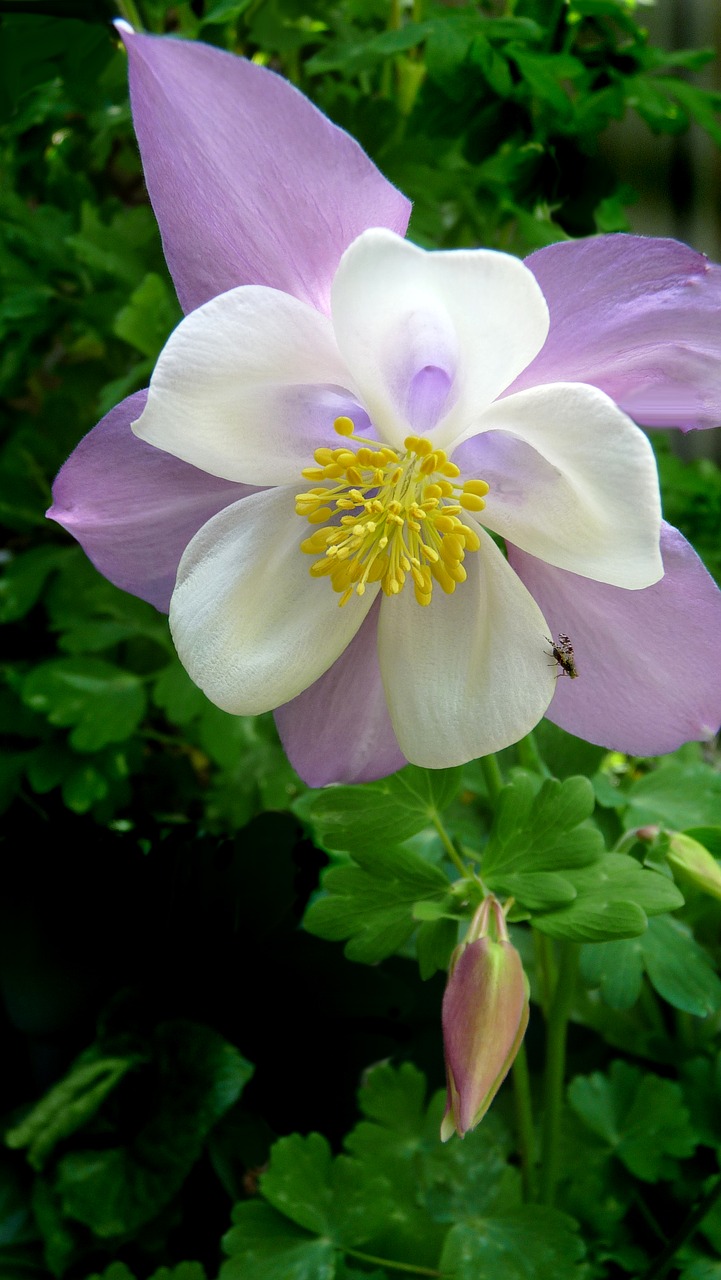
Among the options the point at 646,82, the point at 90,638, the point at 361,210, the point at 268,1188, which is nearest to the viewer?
the point at 361,210

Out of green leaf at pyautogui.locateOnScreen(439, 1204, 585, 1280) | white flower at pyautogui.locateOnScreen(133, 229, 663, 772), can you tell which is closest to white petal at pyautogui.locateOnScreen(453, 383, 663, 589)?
white flower at pyautogui.locateOnScreen(133, 229, 663, 772)

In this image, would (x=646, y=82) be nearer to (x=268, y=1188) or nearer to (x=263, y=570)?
(x=263, y=570)

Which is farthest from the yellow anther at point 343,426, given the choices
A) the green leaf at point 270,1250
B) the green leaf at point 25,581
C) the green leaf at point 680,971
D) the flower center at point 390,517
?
the green leaf at point 25,581

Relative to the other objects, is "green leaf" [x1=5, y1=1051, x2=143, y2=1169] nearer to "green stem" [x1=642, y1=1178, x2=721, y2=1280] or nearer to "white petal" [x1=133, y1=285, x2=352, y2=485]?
"green stem" [x1=642, y1=1178, x2=721, y2=1280]

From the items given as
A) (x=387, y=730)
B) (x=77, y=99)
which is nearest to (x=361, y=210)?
(x=387, y=730)

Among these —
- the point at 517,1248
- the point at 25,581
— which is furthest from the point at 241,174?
the point at 25,581

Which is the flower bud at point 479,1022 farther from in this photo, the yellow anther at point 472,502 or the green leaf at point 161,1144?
the green leaf at point 161,1144

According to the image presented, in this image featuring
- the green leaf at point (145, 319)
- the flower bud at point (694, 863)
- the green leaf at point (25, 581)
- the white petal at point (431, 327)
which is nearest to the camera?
the white petal at point (431, 327)

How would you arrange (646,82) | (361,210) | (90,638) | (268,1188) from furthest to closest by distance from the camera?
(90,638) → (646,82) → (268,1188) → (361,210)
